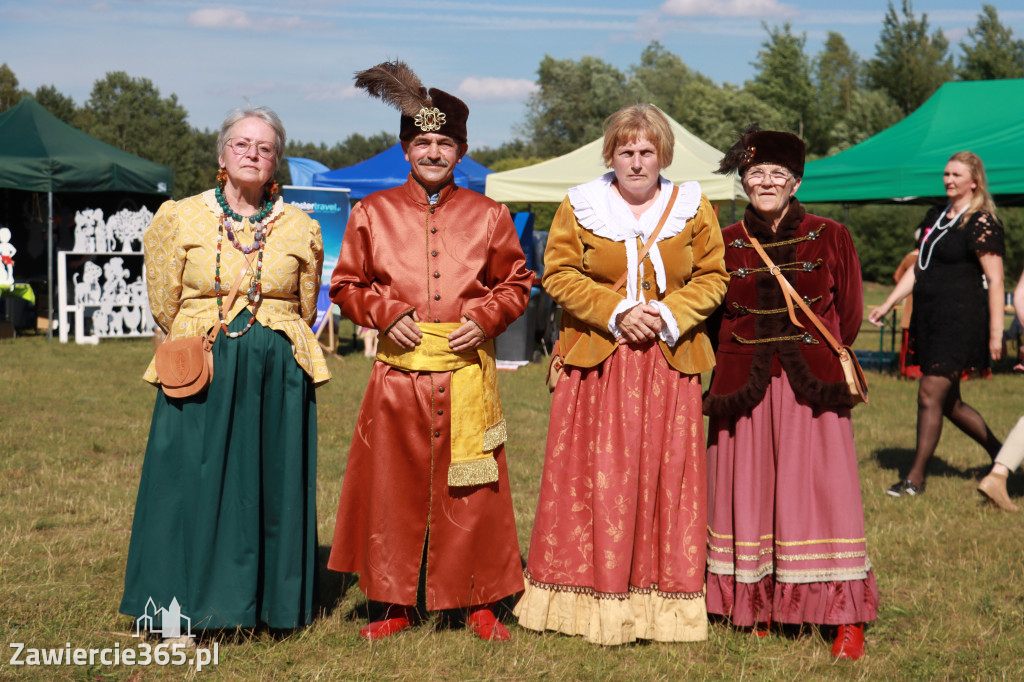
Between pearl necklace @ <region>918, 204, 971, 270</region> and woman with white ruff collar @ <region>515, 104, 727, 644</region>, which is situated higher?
pearl necklace @ <region>918, 204, 971, 270</region>

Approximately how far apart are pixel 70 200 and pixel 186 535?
1660 cm

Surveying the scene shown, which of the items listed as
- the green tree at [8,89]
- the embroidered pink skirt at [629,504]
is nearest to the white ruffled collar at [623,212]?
the embroidered pink skirt at [629,504]

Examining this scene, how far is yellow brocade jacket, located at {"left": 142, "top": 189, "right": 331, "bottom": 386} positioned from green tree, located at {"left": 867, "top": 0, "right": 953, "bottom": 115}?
4358cm

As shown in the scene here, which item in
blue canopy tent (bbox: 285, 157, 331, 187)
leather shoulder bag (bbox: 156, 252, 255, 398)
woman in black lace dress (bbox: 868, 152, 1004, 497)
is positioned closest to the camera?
leather shoulder bag (bbox: 156, 252, 255, 398)

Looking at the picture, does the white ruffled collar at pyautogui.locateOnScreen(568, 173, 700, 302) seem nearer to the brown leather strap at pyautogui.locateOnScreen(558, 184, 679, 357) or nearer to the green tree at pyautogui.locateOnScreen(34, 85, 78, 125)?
the brown leather strap at pyautogui.locateOnScreen(558, 184, 679, 357)

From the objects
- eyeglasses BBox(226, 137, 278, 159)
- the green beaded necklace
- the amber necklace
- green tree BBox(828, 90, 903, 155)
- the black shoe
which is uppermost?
green tree BBox(828, 90, 903, 155)

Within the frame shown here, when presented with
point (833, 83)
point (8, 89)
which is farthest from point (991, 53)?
point (8, 89)

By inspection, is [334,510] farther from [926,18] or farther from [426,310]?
[926,18]

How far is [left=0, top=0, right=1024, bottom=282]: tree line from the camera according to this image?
37.4 meters

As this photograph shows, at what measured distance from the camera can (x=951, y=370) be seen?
610 centimetres

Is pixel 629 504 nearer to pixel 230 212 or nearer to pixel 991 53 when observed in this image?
pixel 230 212

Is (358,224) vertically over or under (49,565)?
over

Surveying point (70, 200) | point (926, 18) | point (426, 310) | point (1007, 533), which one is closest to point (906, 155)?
point (1007, 533)

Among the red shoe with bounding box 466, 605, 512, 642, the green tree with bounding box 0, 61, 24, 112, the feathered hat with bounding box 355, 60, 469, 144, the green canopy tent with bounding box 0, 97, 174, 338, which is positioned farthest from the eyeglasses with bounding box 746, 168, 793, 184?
the green tree with bounding box 0, 61, 24, 112
